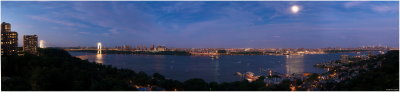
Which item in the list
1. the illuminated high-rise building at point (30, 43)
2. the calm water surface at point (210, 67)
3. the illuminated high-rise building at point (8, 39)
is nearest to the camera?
the calm water surface at point (210, 67)

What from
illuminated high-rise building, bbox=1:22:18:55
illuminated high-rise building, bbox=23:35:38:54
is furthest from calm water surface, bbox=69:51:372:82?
illuminated high-rise building, bbox=1:22:18:55

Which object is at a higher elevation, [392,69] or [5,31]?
[5,31]

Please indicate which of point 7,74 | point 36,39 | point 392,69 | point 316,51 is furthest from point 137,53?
point 392,69

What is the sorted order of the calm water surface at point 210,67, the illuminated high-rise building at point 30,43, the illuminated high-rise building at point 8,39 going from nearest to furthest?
1. the calm water surface at point 210,67
2. the illuminated high-rise building at point 8,39
3. the illuminated high-rise building at point 30,43

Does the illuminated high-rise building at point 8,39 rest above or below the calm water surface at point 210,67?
above

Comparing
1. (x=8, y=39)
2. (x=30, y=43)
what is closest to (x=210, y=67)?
(x=8, y=39)

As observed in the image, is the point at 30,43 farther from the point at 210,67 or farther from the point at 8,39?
the point at 210,67

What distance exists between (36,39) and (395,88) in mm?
20848

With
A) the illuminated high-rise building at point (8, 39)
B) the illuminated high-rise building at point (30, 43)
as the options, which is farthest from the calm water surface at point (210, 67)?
the illuminated high-rise building at point (8, 39)

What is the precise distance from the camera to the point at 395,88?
3.38 m

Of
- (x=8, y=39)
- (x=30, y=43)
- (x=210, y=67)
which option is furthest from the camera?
(x=30, y=43)

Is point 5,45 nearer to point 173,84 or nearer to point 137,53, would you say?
point 173,84

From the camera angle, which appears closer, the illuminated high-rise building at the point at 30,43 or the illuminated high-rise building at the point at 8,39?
the illuminated high-rise building at the point at 8,39

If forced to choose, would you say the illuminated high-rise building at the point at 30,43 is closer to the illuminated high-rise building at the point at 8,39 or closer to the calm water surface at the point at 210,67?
the calm water surface at the point at 210,67
